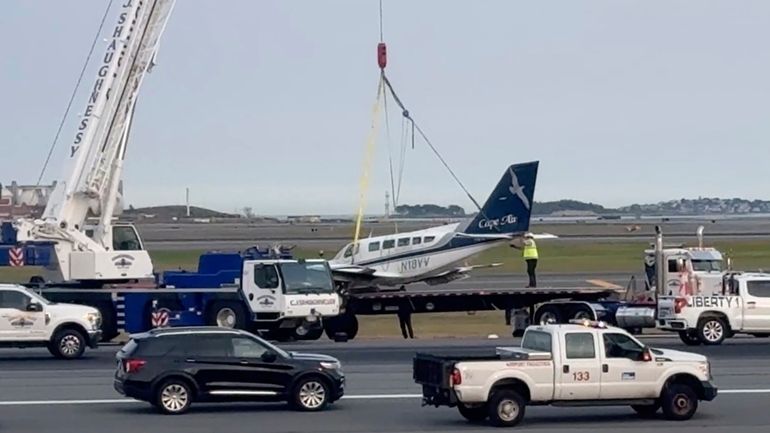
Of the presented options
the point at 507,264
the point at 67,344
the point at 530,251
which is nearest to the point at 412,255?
the point at 530,251

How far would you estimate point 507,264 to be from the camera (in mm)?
80688

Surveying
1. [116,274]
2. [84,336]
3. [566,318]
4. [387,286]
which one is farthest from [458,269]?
[84,336]

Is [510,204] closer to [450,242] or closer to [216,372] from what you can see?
[450,242]

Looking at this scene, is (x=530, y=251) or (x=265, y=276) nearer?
(x=265, y=276)

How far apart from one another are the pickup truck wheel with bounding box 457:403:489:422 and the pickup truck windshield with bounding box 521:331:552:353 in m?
1.29

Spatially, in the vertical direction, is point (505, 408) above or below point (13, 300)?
below

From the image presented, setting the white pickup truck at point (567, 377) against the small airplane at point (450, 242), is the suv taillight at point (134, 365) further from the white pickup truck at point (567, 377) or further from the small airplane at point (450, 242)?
the small airplane at point (450, 242)

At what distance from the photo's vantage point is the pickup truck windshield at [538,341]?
21.7 metres

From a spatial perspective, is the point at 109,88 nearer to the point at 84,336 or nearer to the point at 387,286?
the point at 84,336

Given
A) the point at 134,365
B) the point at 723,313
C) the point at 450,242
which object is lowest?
the point at 134,365

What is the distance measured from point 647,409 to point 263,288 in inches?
622

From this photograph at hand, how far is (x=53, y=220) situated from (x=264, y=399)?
55.5ft

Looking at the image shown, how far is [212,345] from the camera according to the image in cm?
2298

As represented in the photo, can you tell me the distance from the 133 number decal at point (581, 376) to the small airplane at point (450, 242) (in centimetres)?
2438
